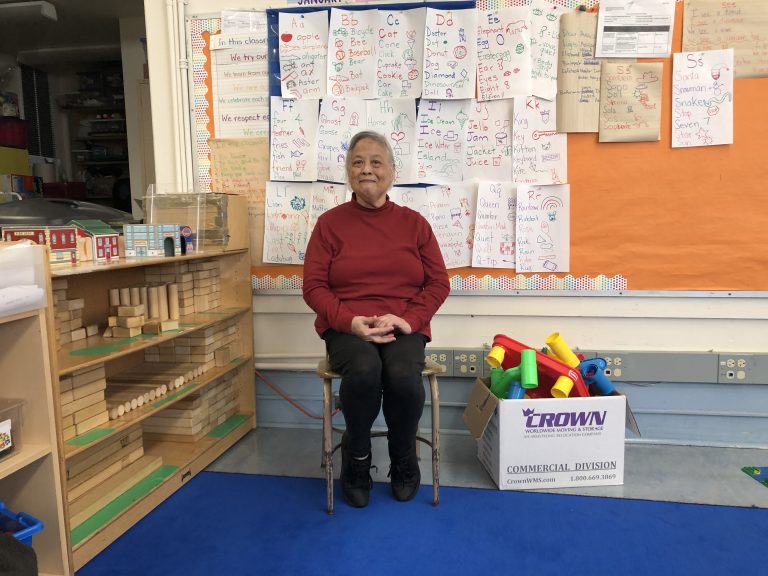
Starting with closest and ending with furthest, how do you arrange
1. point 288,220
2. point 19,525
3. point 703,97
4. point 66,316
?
point 19,525
point 66,316
point 703,97
point 288,220

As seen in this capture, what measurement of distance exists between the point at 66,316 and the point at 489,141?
1840 mm

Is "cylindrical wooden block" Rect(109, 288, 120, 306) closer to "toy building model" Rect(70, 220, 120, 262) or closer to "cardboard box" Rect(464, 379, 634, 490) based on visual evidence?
"toy building model" Rect(70, 220, 120, 262)

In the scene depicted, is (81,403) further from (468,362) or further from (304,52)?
(304,52)

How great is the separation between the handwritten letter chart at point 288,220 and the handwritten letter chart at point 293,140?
0.06 meters

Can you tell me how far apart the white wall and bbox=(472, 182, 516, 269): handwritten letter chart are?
0.60 feet

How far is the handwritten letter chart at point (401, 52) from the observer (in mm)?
2580

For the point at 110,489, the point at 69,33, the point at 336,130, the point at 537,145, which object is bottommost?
the point at 110,489

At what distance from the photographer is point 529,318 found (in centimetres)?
268

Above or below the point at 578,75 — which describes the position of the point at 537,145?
below

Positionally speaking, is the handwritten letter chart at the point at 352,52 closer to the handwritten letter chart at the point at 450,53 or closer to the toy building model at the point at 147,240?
the handwritten letter chart at the point at 450,53

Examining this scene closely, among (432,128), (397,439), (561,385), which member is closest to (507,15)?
(432,128)

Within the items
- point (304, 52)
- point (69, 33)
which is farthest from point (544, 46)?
point (69, 33)

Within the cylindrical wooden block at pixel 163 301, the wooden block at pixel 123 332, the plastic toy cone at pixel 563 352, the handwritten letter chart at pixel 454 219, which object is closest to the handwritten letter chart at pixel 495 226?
the handwritten letter chart at pixel 454 219

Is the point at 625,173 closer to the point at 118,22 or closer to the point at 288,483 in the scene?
the point at 288,483
